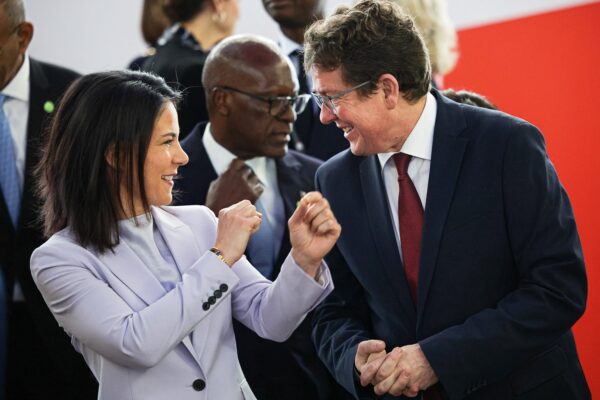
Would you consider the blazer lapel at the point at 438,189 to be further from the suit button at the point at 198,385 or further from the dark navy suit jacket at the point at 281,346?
the dark navy suit jacket at the point at 281,346

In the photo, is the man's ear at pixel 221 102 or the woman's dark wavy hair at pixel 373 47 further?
the man's ear at pixel 221 102

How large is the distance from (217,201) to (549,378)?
116 cm

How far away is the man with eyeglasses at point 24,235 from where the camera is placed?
9.52 feet

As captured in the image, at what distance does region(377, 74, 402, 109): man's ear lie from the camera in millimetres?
2227

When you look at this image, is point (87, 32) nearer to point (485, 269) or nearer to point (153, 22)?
point (153, 22)

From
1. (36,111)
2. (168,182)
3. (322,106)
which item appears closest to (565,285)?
(322,106)

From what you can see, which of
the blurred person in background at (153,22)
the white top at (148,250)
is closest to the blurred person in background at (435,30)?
the blurred person in background at (153,22)

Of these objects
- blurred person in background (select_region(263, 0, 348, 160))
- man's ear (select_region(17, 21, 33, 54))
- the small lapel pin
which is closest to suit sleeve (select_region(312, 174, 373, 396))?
blurred person in background (select_region(263, 0, 348, 160))

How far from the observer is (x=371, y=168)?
2.31 meters

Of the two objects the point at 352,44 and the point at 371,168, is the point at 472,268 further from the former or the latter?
the point at 352,44

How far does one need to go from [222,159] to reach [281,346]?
65 cm

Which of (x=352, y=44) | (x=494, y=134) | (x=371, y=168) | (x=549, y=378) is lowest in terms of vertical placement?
(x=549, y=378)

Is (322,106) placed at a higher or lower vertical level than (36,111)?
higher

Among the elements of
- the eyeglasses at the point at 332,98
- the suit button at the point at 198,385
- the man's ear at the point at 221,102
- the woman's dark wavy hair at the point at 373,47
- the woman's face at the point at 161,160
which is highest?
the woman's dark wavy hair at the point at 373,47
